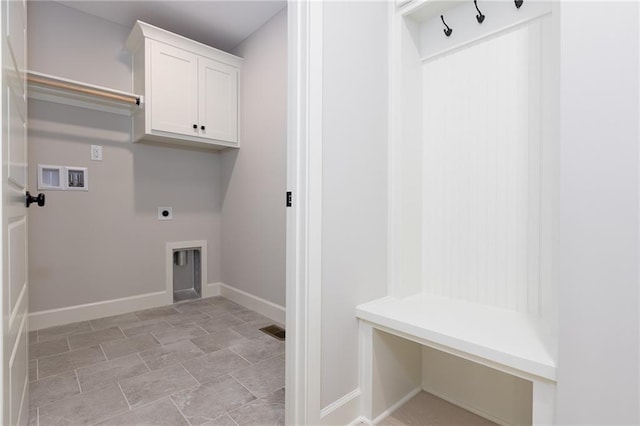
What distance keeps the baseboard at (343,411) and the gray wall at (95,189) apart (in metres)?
2.34

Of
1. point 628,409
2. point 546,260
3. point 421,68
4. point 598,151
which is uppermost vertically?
point 421,68

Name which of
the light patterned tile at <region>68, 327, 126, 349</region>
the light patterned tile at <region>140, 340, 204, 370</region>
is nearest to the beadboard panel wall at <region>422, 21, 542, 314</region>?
the light patterned tile at <region>140, 340, 204, 370</region>

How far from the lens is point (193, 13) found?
2711 mm

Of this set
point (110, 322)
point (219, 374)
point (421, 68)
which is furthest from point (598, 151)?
point (110, 322)

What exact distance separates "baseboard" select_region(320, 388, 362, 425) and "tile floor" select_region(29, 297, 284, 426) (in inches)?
10.2

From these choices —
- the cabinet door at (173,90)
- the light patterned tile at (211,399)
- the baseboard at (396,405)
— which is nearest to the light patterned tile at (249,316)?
the light patterned tile at (211,399)

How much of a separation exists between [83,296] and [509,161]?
3233 millimetres

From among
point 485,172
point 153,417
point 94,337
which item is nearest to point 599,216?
point 485,172

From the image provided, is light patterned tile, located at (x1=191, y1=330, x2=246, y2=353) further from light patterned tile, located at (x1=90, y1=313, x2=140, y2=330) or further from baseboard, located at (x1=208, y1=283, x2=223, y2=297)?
baseboard, located at (x1=208, y1=283, x2=223, y2=297)

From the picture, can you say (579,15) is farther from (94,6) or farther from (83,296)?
(83,296)

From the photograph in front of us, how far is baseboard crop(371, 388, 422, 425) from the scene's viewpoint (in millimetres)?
1509

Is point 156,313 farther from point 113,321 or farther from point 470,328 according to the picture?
point 470,328

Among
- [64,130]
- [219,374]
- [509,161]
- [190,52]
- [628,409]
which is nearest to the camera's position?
[628,409]

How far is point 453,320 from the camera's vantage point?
1.36 meters
